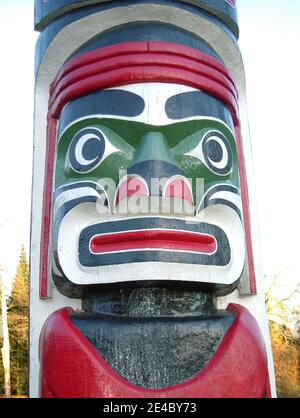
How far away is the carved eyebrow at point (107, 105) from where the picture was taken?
12.1 feet

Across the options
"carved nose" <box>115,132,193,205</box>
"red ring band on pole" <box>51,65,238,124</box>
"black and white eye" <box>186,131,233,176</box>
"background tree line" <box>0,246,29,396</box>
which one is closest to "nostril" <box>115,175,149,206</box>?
"carved nose" <box>115,132,193,205</box>

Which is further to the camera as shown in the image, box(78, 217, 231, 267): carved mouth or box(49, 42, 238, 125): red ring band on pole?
box(49, 42, 238, 125): red ring band on pole

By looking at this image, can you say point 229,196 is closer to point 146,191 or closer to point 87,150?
point 146,191

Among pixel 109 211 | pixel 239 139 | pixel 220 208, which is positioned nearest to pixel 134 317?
pixel 109 211

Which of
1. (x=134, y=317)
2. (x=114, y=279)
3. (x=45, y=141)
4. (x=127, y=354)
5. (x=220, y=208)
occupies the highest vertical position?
(x=45, y=141)

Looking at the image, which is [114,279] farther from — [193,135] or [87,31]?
[87,31]

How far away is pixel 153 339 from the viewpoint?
9.89 ft

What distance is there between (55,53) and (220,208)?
2101mm

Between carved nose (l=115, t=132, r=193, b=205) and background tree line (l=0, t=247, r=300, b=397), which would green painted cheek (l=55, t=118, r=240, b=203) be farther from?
background tree line (l=0, t=247, r=300, b=397)

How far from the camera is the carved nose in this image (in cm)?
339

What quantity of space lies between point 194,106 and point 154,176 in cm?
74

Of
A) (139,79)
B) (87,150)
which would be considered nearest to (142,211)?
(87,150)

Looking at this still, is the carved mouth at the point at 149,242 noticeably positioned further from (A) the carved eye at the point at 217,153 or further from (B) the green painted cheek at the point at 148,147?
(A) the carved eye at the point at 217,153

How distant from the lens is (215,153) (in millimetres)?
3783
